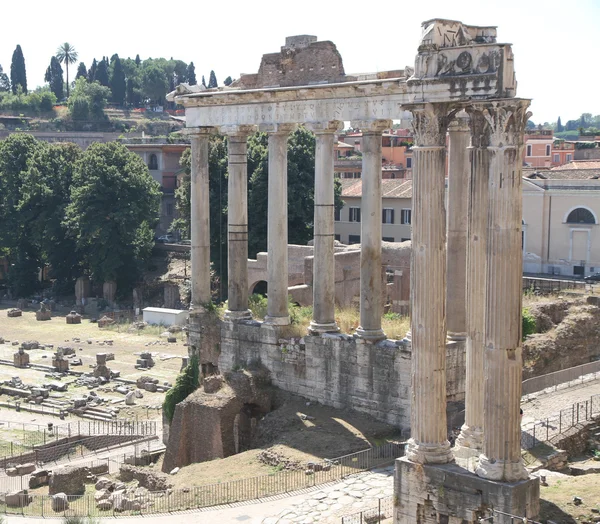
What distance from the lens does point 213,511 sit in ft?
69.3

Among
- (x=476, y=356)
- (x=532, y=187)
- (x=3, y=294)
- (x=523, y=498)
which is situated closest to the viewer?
(x=523, y=498)

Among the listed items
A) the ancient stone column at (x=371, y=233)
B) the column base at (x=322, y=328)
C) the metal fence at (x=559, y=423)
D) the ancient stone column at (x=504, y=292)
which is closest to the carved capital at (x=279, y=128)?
the ancient stone column at (x=371, y=233)

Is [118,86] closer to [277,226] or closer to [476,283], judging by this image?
[277,226]

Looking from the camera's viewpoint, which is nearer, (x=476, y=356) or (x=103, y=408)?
(x=476, y=356)

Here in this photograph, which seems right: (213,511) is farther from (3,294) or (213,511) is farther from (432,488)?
(3,294)

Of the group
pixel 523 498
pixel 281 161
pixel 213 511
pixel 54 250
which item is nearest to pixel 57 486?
pixel 213 511

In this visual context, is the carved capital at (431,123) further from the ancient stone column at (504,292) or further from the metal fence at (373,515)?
the metal fence at (373,515)

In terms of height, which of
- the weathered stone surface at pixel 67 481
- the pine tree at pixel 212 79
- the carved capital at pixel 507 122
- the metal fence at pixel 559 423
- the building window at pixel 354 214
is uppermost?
the pine tree at pixel 212 79

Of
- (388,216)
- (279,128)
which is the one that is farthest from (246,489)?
(388,216)

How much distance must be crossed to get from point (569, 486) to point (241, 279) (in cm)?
1223

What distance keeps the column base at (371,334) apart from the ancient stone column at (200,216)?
5.59 metres

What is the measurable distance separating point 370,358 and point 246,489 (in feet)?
15.3

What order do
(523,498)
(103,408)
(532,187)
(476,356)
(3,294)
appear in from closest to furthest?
(523,498) → (476,356) → (103,408) → (532,187) → (3,294)

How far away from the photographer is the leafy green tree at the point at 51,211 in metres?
62.3
